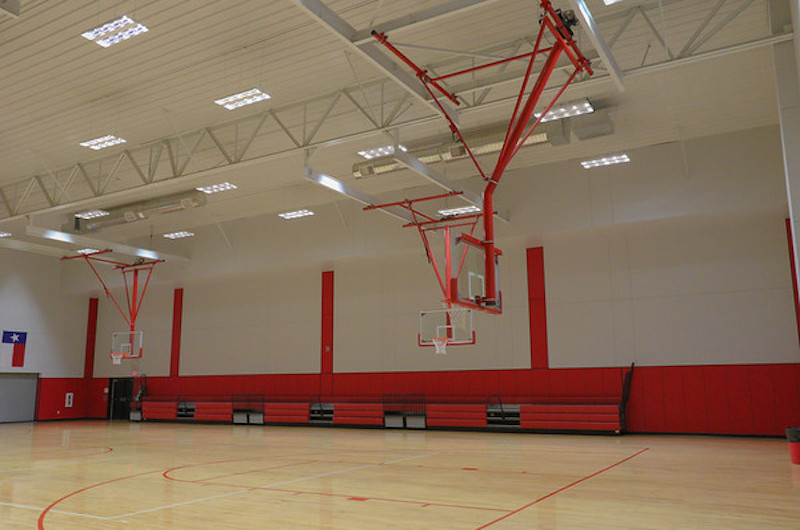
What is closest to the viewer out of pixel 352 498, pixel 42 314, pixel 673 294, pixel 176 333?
pixel 352 498

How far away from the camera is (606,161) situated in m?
17.0

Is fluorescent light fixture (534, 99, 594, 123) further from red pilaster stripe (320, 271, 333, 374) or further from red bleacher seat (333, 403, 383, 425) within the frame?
red pilaster stripe (320, 271, 333, 374)

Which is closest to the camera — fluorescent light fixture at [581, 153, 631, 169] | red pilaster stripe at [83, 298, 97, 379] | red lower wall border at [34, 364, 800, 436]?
red lower wall border at [34, 364, 800, 436]

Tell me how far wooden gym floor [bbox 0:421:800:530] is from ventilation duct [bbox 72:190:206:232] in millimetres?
6723

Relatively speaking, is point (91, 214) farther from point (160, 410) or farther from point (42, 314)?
point (42, 314)

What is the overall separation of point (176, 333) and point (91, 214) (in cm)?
741

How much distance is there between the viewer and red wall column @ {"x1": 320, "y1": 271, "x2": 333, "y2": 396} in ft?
76.0

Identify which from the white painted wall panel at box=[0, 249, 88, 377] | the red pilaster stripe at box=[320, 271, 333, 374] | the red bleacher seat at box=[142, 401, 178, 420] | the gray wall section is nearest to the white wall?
the red pilaster stripe at box=[320, 271, 333, 374]

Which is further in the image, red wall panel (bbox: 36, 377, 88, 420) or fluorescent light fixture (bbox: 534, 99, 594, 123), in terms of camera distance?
red wall panel (bbox: 36, 377, 88, 420)

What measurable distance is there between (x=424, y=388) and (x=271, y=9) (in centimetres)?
1391

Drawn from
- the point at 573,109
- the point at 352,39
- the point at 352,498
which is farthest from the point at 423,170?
the point at 352,498

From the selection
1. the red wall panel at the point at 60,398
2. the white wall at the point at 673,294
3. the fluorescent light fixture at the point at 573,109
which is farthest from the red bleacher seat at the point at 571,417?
the red wall panel at the point at 60,398

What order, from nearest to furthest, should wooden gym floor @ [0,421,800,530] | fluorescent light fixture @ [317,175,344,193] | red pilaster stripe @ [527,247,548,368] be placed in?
wooden gym floor @ [0,421,800,530], fluorescent light fixture @ [317,175,344,193], red pilaster stripe @ [527,247,548,368]

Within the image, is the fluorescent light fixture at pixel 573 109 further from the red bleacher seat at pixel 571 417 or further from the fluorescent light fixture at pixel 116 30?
the red bleacher seat at pixel 571 417
